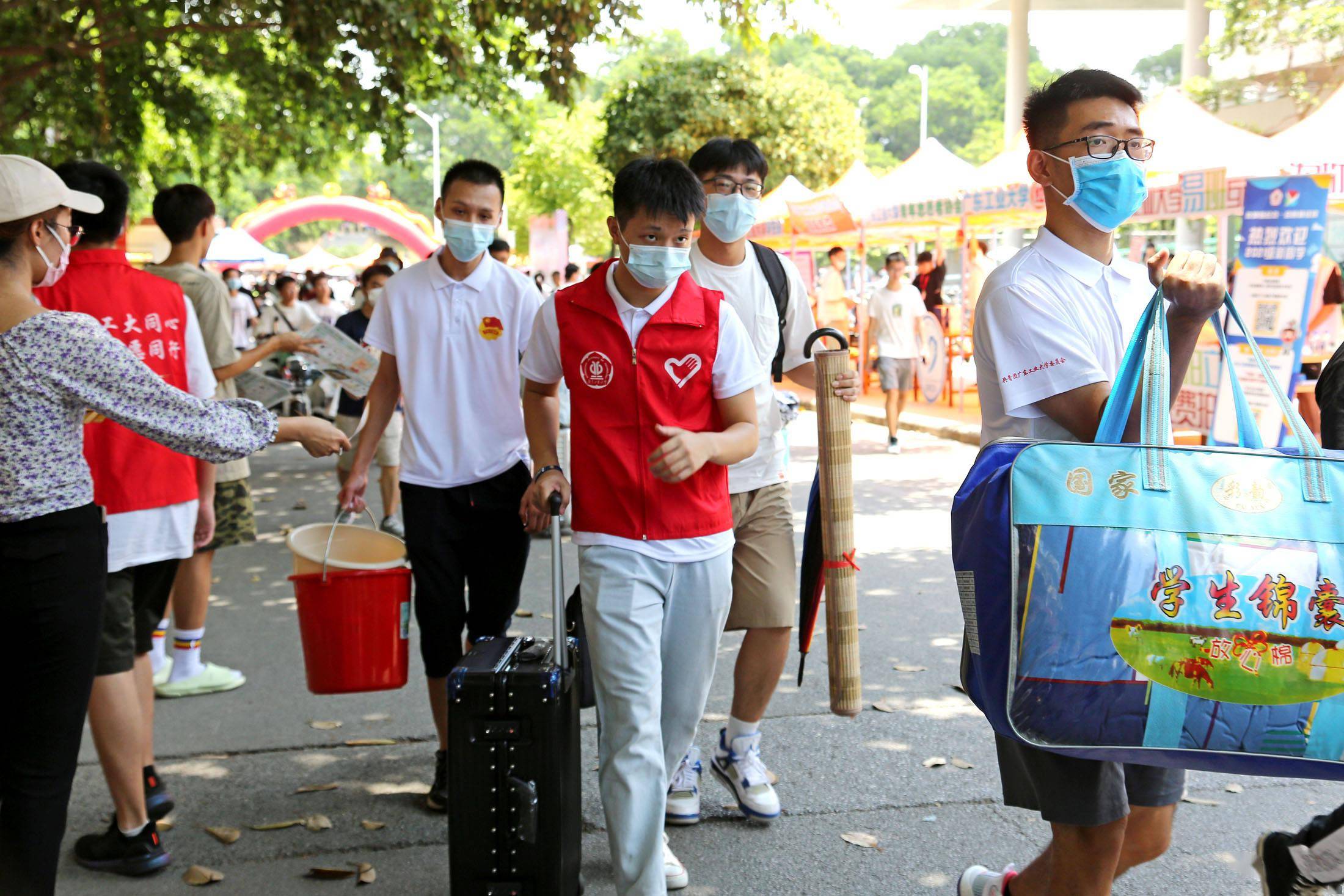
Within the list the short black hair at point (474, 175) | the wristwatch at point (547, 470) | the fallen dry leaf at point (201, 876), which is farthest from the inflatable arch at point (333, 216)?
the wristwatch at point (547, 470)

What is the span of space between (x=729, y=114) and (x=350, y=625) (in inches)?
1000

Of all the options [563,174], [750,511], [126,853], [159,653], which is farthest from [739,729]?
[563,174]

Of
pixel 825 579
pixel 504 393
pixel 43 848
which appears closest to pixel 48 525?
pixel 43 848

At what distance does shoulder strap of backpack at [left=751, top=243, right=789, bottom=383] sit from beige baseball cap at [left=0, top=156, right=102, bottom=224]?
2.08m

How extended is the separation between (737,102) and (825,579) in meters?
26.1

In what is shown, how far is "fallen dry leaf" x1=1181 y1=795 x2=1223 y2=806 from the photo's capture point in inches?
163

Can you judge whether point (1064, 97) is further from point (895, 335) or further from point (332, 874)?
point (895, 335)

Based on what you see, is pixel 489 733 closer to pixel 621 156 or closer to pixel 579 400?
pixel 579 400

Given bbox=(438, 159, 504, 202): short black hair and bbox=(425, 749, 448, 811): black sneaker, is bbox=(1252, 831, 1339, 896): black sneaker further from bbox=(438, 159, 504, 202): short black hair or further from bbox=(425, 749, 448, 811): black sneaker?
bbox=(438, 159, 504, 202): short black hair

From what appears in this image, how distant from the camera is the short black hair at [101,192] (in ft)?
12.7

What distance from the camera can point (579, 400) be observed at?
10.6ft

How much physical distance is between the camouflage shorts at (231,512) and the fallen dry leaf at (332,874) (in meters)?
2.23

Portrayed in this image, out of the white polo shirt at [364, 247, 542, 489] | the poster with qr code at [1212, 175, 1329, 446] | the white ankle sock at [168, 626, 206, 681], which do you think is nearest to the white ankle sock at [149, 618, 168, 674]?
the white ankle sock at [168, 626, 206, 681]

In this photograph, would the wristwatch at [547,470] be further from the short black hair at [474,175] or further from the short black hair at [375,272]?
the short black hair at [375,272]
